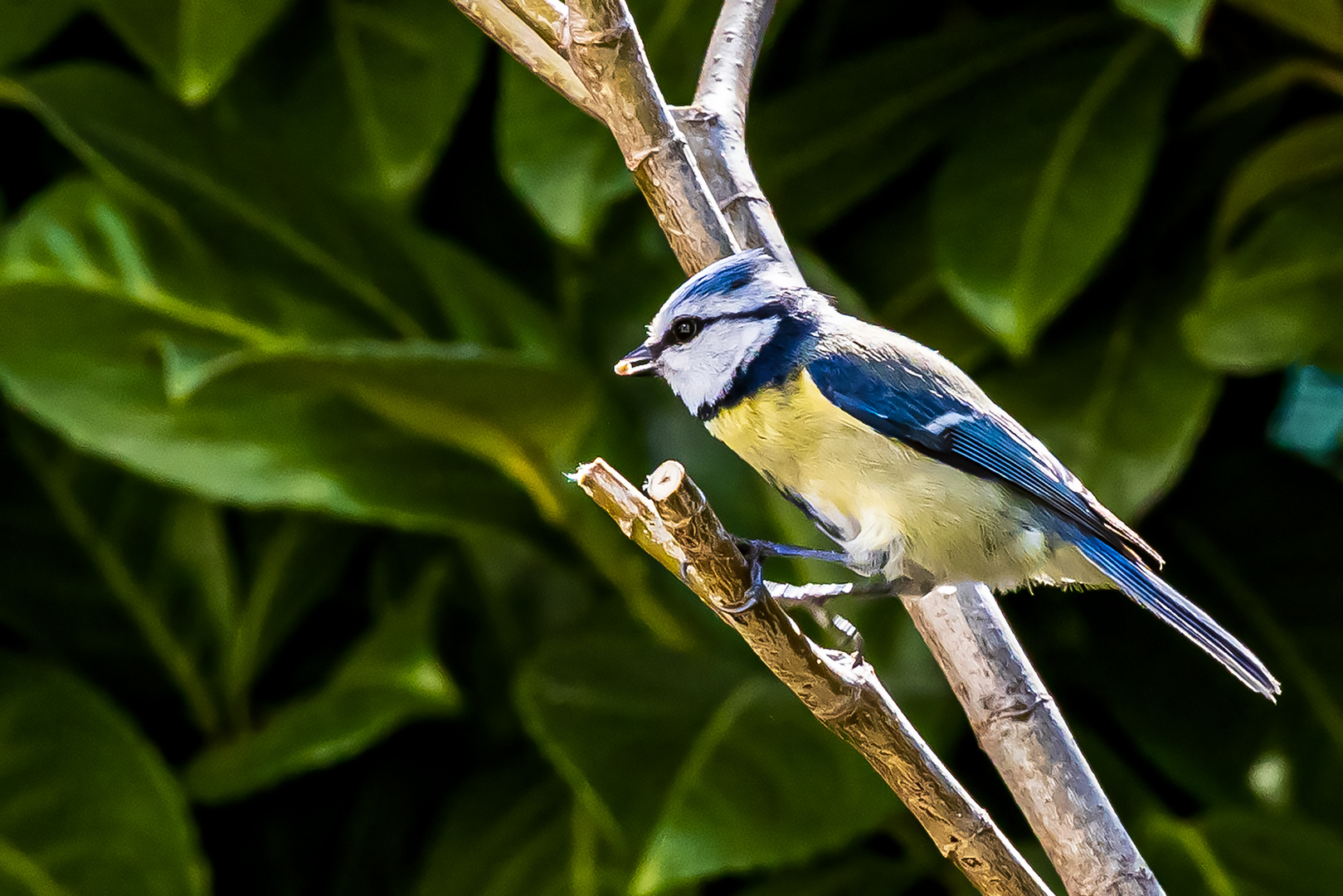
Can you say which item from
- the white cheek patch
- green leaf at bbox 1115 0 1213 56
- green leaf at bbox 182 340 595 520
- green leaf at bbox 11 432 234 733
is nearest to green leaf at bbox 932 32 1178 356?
green leaf at bbox 1115 0 1213 56

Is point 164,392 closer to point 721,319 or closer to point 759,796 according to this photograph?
point 759,796

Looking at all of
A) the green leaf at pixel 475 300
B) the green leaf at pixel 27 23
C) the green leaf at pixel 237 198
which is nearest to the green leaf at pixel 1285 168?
the green leaf at pixel 475 300

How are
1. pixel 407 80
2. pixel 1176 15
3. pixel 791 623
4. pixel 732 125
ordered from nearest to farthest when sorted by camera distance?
pixel 791 623 < pixel 732 125 < pixel 1176 15 < pixel 407 80

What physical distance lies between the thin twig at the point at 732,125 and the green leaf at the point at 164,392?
55 centimetres

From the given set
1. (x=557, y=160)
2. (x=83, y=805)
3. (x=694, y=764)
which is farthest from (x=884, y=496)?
(x=83, y=805)

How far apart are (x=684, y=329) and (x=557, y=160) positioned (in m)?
0.63

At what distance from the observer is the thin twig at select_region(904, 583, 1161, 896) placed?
1.52 ft

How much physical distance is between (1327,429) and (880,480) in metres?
0.91

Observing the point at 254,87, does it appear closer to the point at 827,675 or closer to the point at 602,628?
the point at 602,628

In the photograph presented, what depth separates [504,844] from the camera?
113 centimetres

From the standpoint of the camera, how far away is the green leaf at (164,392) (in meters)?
1.02

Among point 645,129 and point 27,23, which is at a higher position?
point 645,129

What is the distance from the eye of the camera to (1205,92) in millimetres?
1250

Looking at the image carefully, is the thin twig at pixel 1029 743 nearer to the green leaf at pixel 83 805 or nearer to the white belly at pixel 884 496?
the white belly at pixel 884 496
